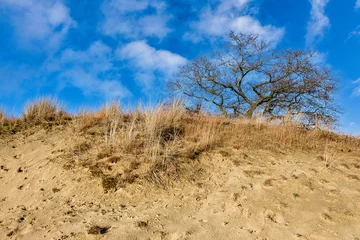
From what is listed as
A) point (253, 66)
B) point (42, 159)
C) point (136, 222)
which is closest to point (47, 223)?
point (136, 222)

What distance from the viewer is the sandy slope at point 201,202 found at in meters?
4.67

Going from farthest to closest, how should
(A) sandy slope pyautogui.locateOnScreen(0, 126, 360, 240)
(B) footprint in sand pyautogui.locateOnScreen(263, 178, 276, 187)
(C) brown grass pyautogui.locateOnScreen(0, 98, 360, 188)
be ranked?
1. (C) brown grass pyautogui.locateOnScreen(0, 98, 360, 188)
2. (B) footprint in sand pyautogui.locateOnScreen(263, 178, 276, 187)
3. (A) sandy slope pyautogui.locateOnScreen(0, 126, 360, 240)

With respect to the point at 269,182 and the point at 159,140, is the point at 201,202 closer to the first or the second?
the point at 269,182

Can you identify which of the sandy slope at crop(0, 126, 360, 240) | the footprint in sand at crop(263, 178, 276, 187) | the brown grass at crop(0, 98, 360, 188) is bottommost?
the sandy slope at crop(0, 126, 360, 240)

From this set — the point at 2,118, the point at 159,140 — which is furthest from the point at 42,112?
the point at 159,140

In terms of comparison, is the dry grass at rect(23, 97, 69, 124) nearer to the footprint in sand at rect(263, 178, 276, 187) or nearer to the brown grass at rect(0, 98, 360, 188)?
the brown grass at rect(0, 98, 360, 188)

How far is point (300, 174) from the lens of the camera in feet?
20.9

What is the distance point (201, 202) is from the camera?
214 inches

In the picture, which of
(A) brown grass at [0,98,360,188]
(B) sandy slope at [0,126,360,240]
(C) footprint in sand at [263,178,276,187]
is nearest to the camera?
(B) sandy slope at [0,126,360,240]

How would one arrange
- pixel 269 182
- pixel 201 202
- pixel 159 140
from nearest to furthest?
pixel 201 202, pixel 269 182, pixel 159 140

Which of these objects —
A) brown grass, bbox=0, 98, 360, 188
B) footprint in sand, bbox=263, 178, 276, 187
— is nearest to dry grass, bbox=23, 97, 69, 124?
brown grass, bbox=0, 98, 360, 188

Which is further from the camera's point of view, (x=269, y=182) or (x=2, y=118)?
(x=2, y=118)

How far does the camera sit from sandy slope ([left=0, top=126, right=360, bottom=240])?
184 inches

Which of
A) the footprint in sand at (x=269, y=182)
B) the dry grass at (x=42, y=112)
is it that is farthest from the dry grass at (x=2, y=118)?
the footprint in sand at (x=269, y=182)
